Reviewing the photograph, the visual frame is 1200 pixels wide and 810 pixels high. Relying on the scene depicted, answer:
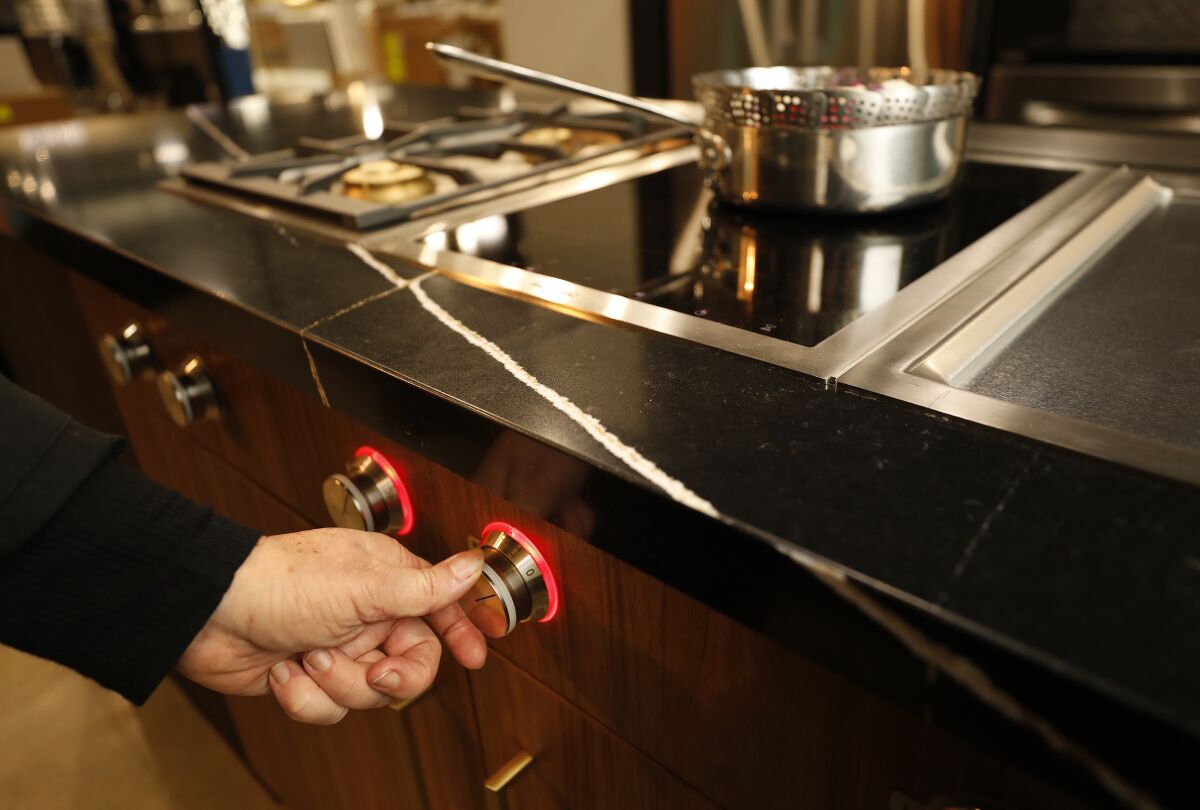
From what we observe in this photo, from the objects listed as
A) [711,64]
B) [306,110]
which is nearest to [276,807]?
[306,110]

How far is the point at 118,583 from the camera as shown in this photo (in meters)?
0.44

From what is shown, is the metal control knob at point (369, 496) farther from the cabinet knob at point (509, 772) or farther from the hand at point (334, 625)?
the cabinet knob at point (509, 772)

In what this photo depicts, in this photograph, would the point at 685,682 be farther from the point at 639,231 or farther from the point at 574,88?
the point at 574,88

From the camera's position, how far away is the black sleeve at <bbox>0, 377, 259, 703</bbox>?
1.39 feet

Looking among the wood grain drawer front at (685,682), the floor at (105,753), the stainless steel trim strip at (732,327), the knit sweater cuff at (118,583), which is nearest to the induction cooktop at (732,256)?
the stainless steel trim strip at (732,327)

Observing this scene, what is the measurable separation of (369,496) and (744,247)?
0.31 metres

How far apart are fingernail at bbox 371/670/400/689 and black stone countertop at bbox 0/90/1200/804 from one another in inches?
5.5

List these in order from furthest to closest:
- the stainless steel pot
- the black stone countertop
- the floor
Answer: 1. the floor
2. the stainless steel pot
3. the black stone countertop

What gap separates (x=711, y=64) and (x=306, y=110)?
1020mm

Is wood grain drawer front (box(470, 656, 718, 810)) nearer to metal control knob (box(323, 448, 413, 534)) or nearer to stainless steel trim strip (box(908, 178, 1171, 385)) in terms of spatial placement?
metal control knob (box(323, 448, 413, 534))

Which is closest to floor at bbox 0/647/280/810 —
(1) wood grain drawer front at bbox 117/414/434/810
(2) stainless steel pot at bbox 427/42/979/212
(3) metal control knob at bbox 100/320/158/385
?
(1) wood grain drawer front at bbox 117/414/434/810

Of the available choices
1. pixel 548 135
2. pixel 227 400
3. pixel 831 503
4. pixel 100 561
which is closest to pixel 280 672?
pixel 100 561

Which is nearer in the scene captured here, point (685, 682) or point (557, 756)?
point (685, 682)

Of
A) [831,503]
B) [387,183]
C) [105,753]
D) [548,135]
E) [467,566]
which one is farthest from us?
[105,753]
